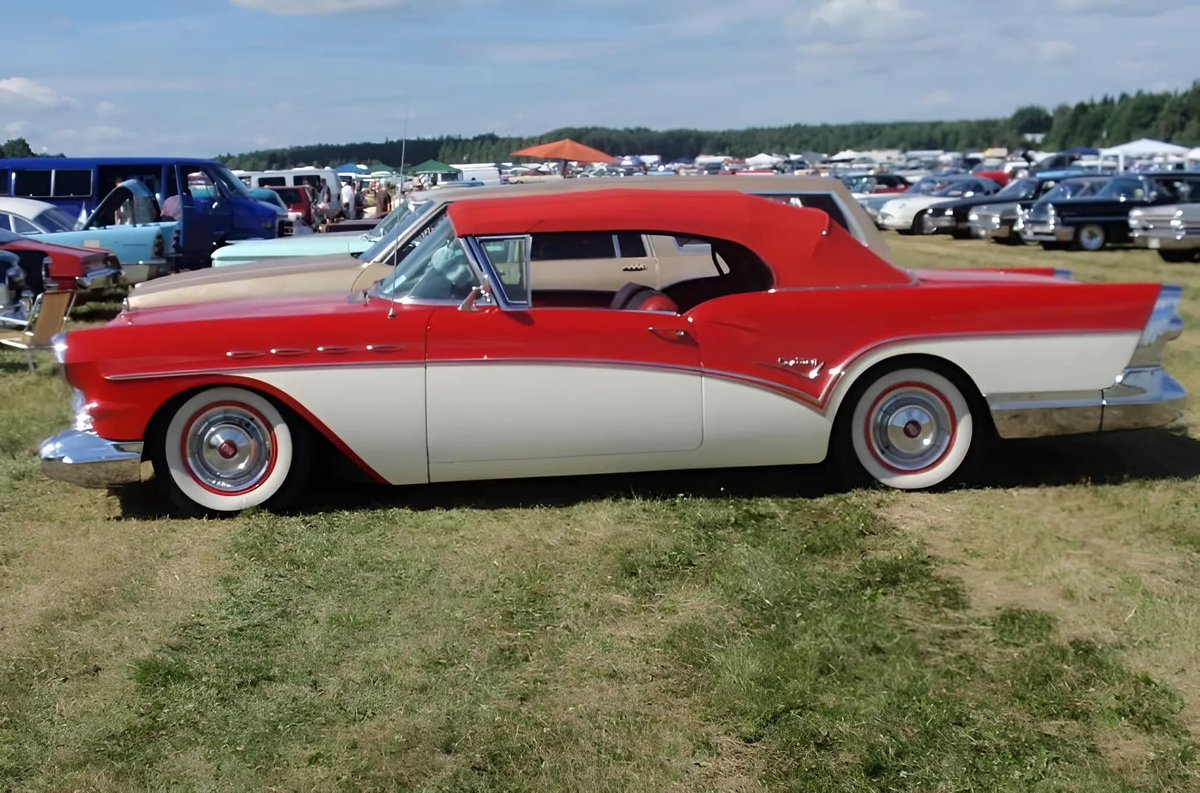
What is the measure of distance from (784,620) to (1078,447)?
315 centimetres

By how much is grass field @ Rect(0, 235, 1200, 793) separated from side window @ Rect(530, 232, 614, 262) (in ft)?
3.77

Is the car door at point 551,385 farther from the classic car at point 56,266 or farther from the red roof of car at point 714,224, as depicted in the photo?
the classic car at point 56,266

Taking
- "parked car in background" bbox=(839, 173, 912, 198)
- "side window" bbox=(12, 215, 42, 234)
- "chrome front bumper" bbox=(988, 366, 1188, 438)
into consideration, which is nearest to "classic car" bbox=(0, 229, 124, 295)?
"side window" bbox=(12, 215, 42, 234)

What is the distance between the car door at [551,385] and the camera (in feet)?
17.7

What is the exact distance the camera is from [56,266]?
13297mm

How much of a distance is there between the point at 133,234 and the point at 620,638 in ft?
43.2

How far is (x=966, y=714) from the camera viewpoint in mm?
3510

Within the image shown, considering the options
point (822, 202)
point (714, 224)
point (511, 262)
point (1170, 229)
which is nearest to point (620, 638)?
point (511, 262)

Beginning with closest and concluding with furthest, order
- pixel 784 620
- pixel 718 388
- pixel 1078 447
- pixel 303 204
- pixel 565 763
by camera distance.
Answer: pixel 565 763, pixel 784 620, pixel 718 388, pixel 1078 447, pixel 303 204

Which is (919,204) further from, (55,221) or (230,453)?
(230,453)

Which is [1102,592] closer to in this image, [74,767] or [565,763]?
[565,763]

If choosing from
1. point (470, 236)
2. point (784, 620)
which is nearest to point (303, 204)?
point (470, 236)

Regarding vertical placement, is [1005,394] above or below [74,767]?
above

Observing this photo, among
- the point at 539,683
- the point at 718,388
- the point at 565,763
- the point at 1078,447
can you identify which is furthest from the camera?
the point at 1078,447
